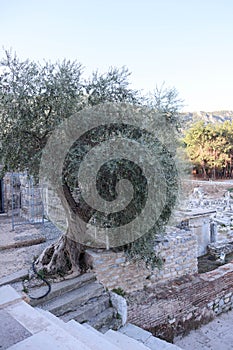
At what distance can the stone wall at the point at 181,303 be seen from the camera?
4664 millimetres

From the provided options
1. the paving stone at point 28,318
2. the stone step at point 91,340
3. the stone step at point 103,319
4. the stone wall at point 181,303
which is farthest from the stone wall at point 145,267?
the paving stone at point 28,318

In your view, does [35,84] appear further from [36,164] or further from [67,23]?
[67,23]

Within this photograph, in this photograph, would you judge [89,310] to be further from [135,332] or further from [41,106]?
[41,106]

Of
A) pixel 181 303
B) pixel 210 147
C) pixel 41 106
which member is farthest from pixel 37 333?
pixel 210 147

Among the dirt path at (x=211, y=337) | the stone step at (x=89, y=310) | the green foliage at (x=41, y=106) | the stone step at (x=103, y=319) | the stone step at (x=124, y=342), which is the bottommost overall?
the dirt path at (x=211, y=337)

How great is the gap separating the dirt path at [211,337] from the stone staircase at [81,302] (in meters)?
1.38

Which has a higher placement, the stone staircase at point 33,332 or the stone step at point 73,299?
the stone staircase at point 33,332

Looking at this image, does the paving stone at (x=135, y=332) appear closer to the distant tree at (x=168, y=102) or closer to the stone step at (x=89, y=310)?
the stone step at (x=89, y=310)

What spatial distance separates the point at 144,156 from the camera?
351cm

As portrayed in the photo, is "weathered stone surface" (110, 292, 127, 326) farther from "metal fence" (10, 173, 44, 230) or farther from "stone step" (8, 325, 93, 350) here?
"metal fence" (10, 173, 44, 230)

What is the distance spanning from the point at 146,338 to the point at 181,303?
49.3 inches

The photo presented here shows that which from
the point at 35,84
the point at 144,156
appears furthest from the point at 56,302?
the point at 35,84

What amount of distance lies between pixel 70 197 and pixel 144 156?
156 cm

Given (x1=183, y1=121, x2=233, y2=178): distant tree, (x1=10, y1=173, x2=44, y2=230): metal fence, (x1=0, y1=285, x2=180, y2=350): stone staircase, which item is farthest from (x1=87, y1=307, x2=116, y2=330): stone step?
(x1=183, y1=121, x2=233, y2=178): distant tree
